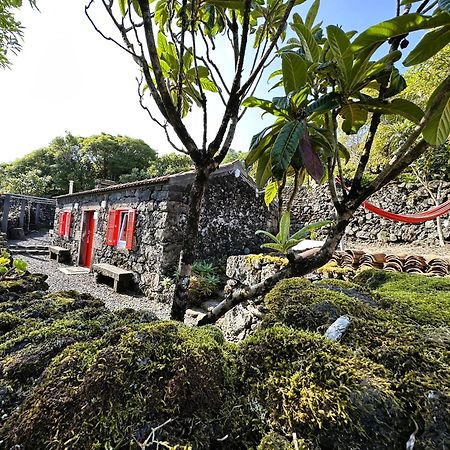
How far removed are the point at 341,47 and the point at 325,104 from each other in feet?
0.66

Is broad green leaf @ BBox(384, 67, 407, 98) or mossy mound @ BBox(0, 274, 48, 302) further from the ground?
broad green leaf @ BBox(384, 67, 407, 98)

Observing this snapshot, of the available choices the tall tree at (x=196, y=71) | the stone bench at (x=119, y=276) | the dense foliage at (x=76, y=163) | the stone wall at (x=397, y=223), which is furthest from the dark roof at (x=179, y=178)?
the dense foliage at (x=76, y=163)

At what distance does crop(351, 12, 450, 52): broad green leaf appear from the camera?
0.89 metres

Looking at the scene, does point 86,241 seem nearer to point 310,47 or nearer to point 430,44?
point 310,47

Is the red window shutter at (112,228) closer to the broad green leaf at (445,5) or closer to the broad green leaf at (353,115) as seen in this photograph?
the broad green leaf at (353,115)

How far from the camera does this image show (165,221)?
6738mm

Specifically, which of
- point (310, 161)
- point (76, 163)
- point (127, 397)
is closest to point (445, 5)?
point (310, 161)

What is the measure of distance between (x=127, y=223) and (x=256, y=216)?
3.73m

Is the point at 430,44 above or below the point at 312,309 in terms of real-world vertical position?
above

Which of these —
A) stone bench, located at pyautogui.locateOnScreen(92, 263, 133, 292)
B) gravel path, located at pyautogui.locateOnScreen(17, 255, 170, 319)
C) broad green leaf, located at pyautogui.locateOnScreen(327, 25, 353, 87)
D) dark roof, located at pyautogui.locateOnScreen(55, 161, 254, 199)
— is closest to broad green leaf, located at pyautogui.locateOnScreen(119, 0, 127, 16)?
broad green leaf, located at pyautogui.locateOnScreen(327, 25, 353, 87)

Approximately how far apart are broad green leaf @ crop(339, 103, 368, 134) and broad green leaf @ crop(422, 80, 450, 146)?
27 cm

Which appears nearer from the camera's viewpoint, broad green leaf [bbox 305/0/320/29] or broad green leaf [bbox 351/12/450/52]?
broad green leaf [bbox 351/12/450/52]

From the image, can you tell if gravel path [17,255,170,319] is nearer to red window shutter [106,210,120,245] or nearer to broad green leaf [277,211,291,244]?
red window shutter [106,210,120,245]

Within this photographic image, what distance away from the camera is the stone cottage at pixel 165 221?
6.82 meters
